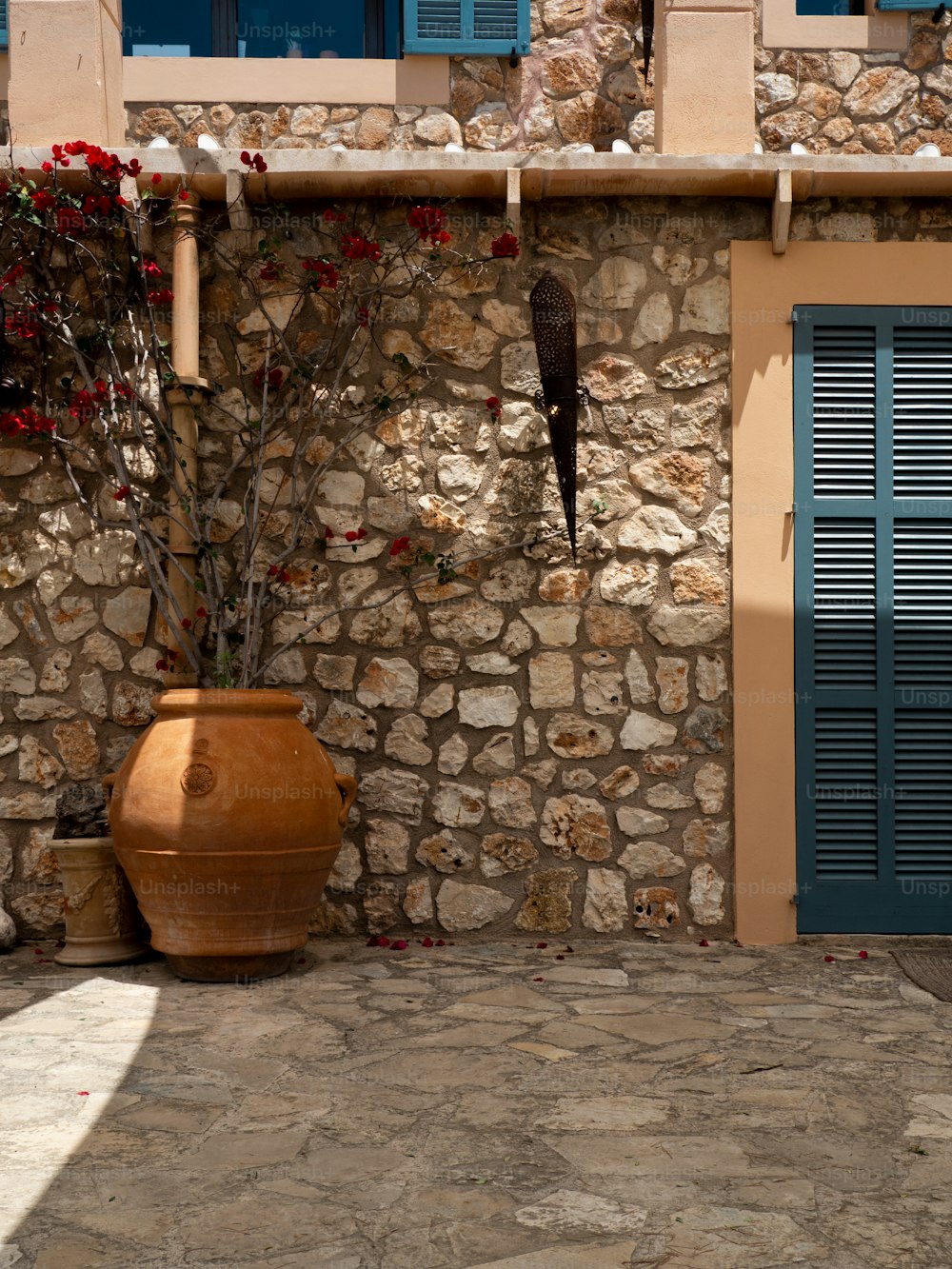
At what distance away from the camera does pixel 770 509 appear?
4891 mm

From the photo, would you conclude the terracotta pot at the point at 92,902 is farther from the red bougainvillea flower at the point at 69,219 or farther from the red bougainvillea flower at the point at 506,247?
the red bougainvillea flower at the point at 506,247

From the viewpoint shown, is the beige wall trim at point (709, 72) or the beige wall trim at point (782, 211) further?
the beige wall trim at point (709, 72)

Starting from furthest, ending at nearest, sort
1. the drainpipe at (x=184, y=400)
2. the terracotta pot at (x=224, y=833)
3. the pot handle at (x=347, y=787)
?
the drainpipe at (x=184, y=400) → the pot handle at (x=347, y=787) → the terracotta pot at (x=224, y=833)

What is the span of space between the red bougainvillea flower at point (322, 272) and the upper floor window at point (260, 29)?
1.75 metres

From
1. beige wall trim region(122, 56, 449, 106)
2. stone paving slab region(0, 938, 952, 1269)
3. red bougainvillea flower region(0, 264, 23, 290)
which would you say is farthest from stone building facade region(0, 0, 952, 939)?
beige wall trim region(122, 56, 449, 106)

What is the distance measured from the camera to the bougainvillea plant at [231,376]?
4855mm

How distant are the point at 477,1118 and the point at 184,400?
2909 mm

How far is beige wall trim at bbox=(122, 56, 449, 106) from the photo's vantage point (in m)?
5.76

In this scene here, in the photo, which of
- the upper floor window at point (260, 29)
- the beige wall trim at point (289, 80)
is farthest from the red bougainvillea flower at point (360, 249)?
the upper floor window at point (260, 29)

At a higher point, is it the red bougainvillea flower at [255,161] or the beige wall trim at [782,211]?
the red bougainvillea flower at [255,161]

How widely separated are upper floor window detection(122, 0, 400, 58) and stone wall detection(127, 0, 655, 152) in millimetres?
395

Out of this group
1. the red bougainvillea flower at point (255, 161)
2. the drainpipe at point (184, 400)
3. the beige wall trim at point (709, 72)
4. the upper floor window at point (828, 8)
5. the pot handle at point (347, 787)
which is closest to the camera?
the pot handle at point (347, 787)

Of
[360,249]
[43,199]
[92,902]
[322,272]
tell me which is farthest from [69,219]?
[92,902]

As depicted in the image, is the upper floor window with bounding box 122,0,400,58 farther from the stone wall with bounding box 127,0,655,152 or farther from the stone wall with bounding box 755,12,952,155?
the stone wall with bounding box 755,12,952,155
